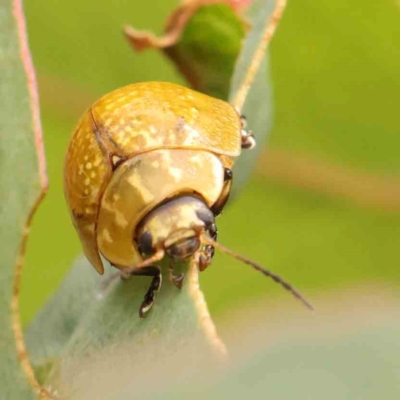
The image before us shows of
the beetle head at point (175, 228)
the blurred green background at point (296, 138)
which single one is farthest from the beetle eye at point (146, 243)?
the blurred green background at point (296, 138)

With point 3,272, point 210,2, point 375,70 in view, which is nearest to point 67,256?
point 375,70

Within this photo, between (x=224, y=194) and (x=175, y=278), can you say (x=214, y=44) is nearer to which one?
(x=224, y=194)

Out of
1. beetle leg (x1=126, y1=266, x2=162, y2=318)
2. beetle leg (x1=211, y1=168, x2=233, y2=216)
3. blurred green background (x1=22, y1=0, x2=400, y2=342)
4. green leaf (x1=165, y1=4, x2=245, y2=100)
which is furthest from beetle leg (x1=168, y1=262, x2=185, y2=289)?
blurred green background (x1=22, y1=0, x2=400, y2=342)

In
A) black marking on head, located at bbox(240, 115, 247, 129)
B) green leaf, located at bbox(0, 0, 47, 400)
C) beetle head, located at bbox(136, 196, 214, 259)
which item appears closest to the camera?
green leaf, located at bbox(0, 0, 47, 400)

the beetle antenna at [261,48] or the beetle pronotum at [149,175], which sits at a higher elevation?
the beetle antenna at [261,48]

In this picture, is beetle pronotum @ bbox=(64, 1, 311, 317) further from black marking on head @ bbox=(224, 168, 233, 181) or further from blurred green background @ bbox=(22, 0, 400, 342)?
blurred green background @ bbox=(22, 0, 400, 342)

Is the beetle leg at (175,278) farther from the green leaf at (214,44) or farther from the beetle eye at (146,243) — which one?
the green leaf at (214,44)

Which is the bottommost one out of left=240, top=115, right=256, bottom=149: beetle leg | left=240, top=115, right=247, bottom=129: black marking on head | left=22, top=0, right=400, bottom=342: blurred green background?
left=22, top=0, right=400, bottom=342: blurred green background
